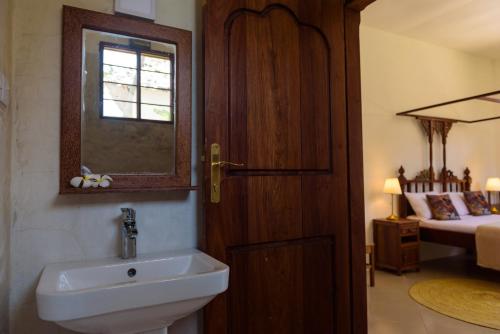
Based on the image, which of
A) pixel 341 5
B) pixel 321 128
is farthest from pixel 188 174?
pixel 341 5

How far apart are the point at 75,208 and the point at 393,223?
343cm

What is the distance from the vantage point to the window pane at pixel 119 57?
1.44 metres

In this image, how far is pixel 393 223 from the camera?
3.77 meters

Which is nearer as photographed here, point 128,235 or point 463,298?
point 128,235

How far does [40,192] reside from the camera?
4.38ft

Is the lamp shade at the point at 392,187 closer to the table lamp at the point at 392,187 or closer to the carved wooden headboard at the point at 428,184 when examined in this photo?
the table lamp at the point at 392,187

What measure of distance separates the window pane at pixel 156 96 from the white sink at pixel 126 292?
0.72m

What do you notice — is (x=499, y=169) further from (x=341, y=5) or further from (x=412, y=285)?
(x=341, y=5)

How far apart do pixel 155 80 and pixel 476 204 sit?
4.66 m

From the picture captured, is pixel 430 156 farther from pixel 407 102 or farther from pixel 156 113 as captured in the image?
pixel 156 113

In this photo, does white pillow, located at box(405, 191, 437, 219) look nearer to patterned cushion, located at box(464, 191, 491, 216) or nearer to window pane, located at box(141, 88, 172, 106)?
patterned cushion, located at box(464, 191, 491, 216)

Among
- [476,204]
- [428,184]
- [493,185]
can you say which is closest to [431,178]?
[428,184]

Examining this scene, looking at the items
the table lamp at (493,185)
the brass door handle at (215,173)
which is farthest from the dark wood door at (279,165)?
the table lamp at (493,185)

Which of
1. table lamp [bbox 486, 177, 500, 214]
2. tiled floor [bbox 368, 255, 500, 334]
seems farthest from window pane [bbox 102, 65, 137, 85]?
table lamp [bbox 486, 177, 500, 214]
